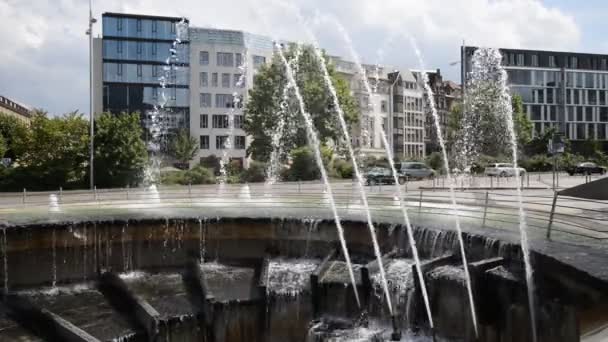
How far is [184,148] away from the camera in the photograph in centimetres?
7750

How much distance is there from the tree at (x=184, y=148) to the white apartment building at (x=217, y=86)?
17.6ft

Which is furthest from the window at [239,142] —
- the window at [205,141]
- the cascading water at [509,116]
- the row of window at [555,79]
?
the row of window at [555,79]

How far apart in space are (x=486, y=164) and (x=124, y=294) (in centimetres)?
5271

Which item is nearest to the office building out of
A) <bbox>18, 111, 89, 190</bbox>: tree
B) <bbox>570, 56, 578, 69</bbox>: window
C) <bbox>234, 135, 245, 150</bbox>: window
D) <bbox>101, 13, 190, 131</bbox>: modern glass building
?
<bbox>101, 13, 190, 131</bbox>: modern glass building

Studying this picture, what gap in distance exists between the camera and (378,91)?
337 ft

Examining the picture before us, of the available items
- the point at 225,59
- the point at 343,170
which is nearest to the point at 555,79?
the point at 225,59

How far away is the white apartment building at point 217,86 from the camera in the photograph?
282 feet

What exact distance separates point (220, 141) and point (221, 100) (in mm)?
5882

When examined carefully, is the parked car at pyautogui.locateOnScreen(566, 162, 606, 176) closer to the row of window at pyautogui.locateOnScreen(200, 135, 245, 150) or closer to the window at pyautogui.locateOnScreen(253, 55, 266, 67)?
the row of window at pyautogui.locateOnScreen(200, 135, 245, 150)

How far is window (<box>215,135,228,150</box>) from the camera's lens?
3361 inches

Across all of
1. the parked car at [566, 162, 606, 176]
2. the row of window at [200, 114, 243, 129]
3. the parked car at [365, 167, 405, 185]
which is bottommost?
the parked car at [365, 167, 405, 185]

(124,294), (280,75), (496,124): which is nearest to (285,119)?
(280,75)

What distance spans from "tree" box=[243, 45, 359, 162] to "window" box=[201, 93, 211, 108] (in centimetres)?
2608

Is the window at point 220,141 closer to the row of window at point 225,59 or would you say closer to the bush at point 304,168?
the row of window at point 225,59
